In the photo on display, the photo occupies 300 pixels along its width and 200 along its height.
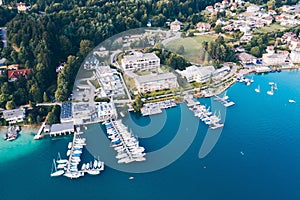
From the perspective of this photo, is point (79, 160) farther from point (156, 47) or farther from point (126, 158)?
point (156, 47)

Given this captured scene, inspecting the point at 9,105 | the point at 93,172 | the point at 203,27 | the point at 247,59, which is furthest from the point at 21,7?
the point at 93,172

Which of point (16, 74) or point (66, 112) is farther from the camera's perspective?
point (16, 74)

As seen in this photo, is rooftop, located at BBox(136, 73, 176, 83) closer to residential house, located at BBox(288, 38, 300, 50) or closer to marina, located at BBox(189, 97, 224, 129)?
marina, located at BBox(189, 97, 224, 129)

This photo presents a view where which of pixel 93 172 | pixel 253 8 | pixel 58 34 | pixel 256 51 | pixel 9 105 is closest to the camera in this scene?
pixel 93 172

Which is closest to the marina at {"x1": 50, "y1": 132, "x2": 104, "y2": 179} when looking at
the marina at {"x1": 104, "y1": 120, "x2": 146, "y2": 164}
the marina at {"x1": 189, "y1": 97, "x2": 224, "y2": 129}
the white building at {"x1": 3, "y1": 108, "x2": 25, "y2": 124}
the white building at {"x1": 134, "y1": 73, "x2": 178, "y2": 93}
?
the marina at {"x1": 104, "y1": 120, "x2": 146, "y2": 164}

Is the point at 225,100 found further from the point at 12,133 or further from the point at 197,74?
the point at 12,133

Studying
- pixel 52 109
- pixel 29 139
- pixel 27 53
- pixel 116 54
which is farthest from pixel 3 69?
pixel 116 54

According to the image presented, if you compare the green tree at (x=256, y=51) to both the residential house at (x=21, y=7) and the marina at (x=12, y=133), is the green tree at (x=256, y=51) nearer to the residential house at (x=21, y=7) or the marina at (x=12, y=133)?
the marina at (x=12, y=133)
